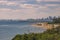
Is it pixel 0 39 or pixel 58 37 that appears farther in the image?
pixel 0 39

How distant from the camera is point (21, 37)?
47.5 ft

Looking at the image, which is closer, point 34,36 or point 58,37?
point 58,37

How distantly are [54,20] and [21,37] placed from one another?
1906 cm

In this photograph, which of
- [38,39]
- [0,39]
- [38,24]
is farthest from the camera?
[38,24]

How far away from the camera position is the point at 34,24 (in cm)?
4131

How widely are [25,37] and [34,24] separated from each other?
26724 millimetres

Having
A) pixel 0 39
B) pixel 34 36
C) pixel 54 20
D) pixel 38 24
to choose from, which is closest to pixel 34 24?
pixel 38 24

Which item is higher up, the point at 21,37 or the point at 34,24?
the point at 21,37

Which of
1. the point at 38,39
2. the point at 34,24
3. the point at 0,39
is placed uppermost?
the point at 38,39

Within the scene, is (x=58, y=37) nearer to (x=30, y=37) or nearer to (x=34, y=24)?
(x=30, y=37)

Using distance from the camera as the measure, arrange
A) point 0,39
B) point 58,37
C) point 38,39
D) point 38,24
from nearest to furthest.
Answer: point 58,37 < point 38,39 < point 0,39 < point 38,24

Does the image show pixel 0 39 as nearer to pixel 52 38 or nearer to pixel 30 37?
pixel 30 37

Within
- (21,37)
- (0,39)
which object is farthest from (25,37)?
(0,39)

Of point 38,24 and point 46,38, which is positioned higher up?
point 46,38
